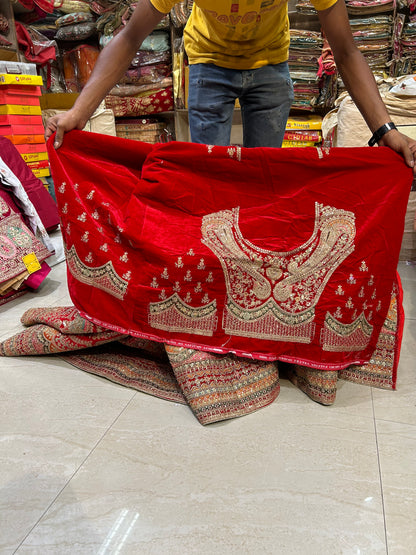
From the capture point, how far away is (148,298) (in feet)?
3.36

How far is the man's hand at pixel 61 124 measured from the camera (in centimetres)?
105

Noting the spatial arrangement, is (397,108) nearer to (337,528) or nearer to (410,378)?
(410,378)

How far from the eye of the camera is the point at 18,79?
2.51m

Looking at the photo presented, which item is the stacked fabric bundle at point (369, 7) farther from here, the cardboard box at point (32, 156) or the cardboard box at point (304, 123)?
the cardboard box at point (32, 156)

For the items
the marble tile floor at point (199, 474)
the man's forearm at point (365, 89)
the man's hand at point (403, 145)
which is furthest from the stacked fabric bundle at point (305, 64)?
the marble tile floor at point (199, 474)

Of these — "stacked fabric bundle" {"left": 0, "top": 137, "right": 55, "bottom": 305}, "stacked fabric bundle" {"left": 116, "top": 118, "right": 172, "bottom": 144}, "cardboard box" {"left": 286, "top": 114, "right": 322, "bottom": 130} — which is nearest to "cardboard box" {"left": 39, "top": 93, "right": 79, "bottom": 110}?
"stacked fabric bundle" {"left": 116, "top": 118, "right": 172, "bottom": 144}

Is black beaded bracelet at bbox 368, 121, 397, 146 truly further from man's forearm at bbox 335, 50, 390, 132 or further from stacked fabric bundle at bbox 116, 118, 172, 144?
stacked fabric bundle at bbox 116, 118, 172, 144

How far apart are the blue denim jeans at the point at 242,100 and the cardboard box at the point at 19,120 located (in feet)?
5.49

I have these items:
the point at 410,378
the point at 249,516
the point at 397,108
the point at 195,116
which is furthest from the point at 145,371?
the point at 397,108

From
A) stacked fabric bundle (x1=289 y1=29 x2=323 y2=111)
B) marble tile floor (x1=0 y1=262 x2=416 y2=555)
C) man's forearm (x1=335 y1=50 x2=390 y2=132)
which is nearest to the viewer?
marble tile floor (x1=0 y1=262 x2=416 y2=555)

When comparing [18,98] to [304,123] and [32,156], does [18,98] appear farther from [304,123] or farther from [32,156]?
[304,123]

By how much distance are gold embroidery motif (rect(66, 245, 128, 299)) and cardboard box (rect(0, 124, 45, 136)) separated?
1.87m

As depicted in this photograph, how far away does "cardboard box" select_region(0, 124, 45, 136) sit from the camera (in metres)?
2.57

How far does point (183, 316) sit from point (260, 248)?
252 millimetres
